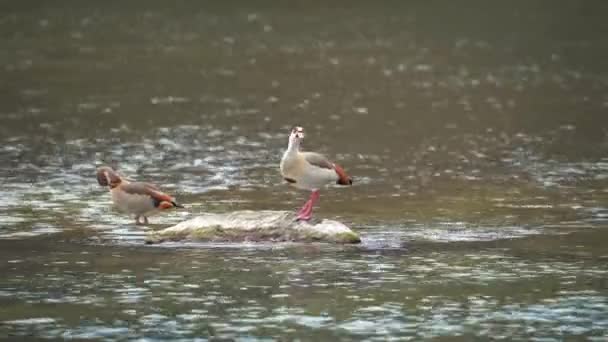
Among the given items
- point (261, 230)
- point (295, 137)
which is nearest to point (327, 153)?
point (295, 137)

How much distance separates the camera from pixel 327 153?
44281mm

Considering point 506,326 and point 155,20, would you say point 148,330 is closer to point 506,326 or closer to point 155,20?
point 506,326

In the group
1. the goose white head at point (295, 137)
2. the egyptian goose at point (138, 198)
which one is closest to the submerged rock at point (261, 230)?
the egyptian goose at point (138, 198)

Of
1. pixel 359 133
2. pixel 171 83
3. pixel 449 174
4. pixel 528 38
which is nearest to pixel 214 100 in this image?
pixel 171 83

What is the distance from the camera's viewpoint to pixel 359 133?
159 feet

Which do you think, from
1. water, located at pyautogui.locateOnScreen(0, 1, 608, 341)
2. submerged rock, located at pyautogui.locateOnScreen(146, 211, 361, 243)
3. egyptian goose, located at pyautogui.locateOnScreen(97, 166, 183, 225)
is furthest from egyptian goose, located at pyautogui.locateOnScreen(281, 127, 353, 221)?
egyptian goose, located at pyautogui.locateOnScreen(97, 166, 183, 225)

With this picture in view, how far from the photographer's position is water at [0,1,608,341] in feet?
75.4

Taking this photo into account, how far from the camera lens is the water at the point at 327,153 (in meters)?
23.0

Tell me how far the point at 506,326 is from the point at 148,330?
4.94 m

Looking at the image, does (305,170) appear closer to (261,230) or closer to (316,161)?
(316,161)

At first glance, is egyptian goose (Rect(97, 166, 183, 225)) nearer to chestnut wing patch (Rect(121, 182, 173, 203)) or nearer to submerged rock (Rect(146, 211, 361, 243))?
chestnut wing patch (Rect(121, 182, 173, 203))

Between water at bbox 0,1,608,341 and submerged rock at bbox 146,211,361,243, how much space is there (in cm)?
29

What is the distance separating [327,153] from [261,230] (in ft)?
54.3

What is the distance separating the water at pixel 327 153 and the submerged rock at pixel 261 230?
29cm
